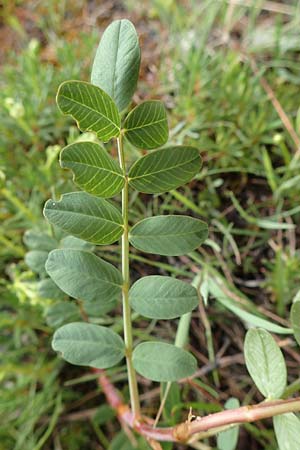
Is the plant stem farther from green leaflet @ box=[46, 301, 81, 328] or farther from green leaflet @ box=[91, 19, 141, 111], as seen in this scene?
green leaflet @ box=[46, 301, 81, 328]

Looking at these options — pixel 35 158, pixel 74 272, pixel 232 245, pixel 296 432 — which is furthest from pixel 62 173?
pixel 296 432

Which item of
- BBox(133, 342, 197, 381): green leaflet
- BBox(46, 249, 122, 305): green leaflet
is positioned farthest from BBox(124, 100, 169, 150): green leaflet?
BBox(133, 342, 197, 381): green leaflet

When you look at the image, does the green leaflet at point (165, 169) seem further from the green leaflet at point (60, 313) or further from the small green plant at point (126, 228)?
the green leaflet at point (60, 313)

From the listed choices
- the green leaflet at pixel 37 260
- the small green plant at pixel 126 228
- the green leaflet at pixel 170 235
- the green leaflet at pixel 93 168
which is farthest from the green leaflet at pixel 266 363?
the green leaflet at pixel 37 260

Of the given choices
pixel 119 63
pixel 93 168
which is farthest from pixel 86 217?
pixel 119 63

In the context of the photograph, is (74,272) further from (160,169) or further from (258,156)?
(258,156)

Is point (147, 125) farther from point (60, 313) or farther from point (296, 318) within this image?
point (60, 313)
